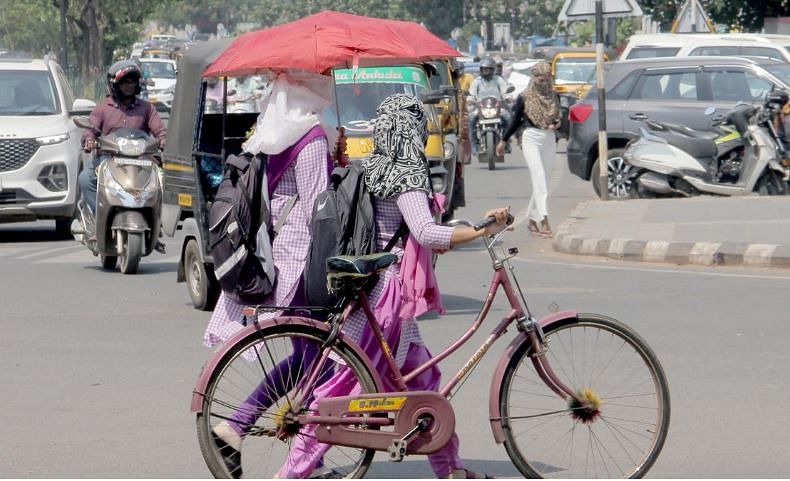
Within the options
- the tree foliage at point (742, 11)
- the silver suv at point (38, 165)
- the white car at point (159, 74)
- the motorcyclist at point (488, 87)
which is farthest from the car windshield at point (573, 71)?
the silver suv at point (38, 165)

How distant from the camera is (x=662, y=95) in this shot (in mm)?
19172

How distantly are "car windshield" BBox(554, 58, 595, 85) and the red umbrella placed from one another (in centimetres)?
2874

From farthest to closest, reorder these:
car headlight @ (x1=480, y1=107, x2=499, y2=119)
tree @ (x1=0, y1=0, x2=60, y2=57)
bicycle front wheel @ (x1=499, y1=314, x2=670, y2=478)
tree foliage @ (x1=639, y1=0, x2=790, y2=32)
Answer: tree @ (x1=0, y1=0, x2=60, y2=57), tree foliage @ (x1=639, y1=0, x2=790, y2=32), car headlight @ (x1=480, y1=107, x2=499, y2=119), bicycle front wheel @ (x1=499, y1=314, x2=670, y2=478)

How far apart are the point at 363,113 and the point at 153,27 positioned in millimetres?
154876

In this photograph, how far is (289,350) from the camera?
18.4ft

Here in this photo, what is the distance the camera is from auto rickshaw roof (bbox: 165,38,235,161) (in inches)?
435

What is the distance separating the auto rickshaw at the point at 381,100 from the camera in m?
13.3

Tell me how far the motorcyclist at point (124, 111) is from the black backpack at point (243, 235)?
24.6ft

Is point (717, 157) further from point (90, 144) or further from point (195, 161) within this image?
point (195, 161)

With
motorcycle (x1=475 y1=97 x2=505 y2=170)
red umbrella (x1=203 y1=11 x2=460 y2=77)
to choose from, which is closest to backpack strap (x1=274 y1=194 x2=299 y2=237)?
red umbrella (x1=203 y1=11 x2=460 y2=77)

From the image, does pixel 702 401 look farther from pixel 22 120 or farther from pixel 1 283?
pixel 22 120

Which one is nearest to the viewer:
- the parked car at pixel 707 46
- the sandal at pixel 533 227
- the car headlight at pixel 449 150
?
the car headlight at pixel 449 150

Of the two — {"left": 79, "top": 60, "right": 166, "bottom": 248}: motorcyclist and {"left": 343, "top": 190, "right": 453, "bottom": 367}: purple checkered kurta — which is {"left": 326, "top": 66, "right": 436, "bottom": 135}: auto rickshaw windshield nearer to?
{"left": 79, "top": 60, "right": 166, "bottom": 248}: motorcyclist

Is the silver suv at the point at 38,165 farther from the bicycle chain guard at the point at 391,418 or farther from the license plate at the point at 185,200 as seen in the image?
the bicycle chain guard at the point at 391,418
